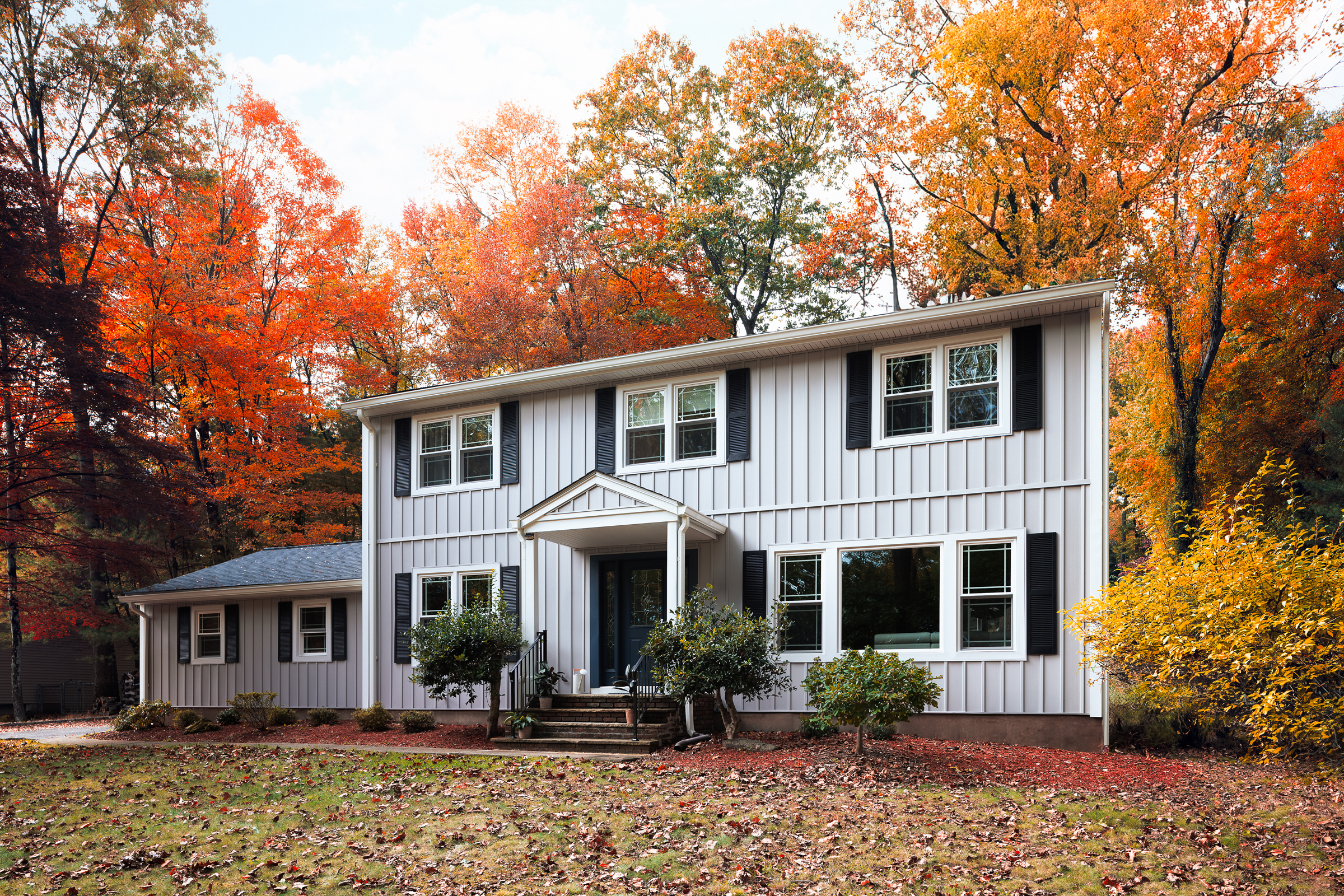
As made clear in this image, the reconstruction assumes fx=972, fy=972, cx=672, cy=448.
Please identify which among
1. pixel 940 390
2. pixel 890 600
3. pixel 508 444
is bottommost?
pixel 890 600

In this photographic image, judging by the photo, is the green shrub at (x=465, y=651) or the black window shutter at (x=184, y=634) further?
the black window shutter at (x=184, y=634)

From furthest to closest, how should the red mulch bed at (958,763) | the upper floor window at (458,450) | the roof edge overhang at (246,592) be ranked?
the roof edge overhang at (246,592) < the upper floor window at (458,450) < the red mulch bed at (958,763)

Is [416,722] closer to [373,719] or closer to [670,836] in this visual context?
[373,719]

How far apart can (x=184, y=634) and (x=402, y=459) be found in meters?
5.80

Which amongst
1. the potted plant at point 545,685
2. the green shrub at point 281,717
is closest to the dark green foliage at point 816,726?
the potted plant at point 545,685

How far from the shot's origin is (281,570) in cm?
1681

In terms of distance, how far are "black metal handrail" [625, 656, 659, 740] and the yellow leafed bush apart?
4.93m

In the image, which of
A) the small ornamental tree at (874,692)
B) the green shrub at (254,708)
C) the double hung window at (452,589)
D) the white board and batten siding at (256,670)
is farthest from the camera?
the white board and batten siding at (256,670)

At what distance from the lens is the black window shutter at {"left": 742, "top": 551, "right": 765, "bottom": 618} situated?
12.4 metres

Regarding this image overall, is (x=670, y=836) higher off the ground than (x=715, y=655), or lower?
lower

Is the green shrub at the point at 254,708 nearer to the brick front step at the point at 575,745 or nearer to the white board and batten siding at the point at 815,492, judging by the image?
the white board and batten siding at the point at 815,492

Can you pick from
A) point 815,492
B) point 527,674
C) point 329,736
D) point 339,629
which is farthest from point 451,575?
point 815,492

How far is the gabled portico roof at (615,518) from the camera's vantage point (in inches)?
470

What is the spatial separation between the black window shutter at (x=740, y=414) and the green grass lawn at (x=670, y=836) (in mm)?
4650
